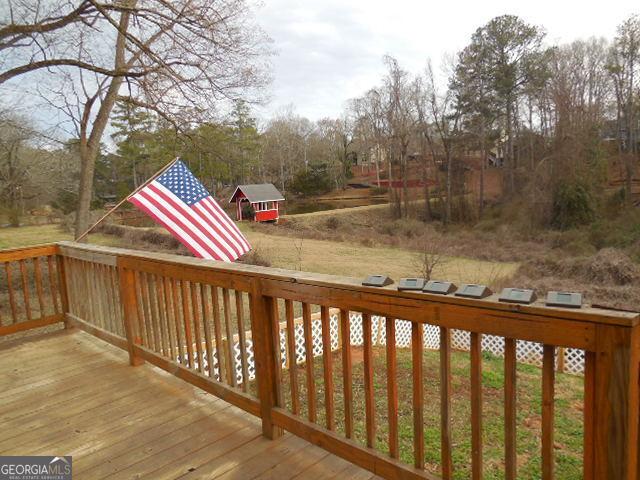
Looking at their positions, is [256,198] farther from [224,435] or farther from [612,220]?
[224,435]

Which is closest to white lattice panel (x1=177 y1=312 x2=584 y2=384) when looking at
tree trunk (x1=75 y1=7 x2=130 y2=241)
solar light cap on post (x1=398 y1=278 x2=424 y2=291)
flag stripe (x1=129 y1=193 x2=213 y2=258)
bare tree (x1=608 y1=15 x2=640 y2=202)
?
flag stripe (x1=129 y1=193 x2=213 y2=258)

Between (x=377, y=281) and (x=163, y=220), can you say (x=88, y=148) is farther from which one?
(x=377, y=281)

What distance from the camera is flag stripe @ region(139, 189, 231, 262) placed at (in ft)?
13.4

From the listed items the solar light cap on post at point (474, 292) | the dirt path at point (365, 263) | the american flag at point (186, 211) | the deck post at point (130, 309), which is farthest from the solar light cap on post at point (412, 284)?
the dirt path at point (365, 263)

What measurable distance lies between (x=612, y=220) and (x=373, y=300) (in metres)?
26.0

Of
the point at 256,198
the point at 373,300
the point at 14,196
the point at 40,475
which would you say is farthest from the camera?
the point at 256,198

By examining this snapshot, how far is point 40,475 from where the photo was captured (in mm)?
2248

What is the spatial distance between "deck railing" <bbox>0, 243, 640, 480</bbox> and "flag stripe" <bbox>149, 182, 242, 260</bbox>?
746 millimetres

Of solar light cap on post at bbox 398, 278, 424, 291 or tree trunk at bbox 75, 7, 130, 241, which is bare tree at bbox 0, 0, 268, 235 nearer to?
tree trunk at bbox 75, 7, 130, 241

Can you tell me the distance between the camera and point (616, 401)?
1.21 m

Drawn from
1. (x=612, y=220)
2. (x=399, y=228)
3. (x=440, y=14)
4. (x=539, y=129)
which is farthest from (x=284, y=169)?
(x=440, y=14)

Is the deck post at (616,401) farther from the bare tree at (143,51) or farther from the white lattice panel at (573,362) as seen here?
the bare tree at (143,51)

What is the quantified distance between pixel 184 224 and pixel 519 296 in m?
3.42

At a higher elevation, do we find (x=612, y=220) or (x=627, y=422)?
(x=627, y=422)
